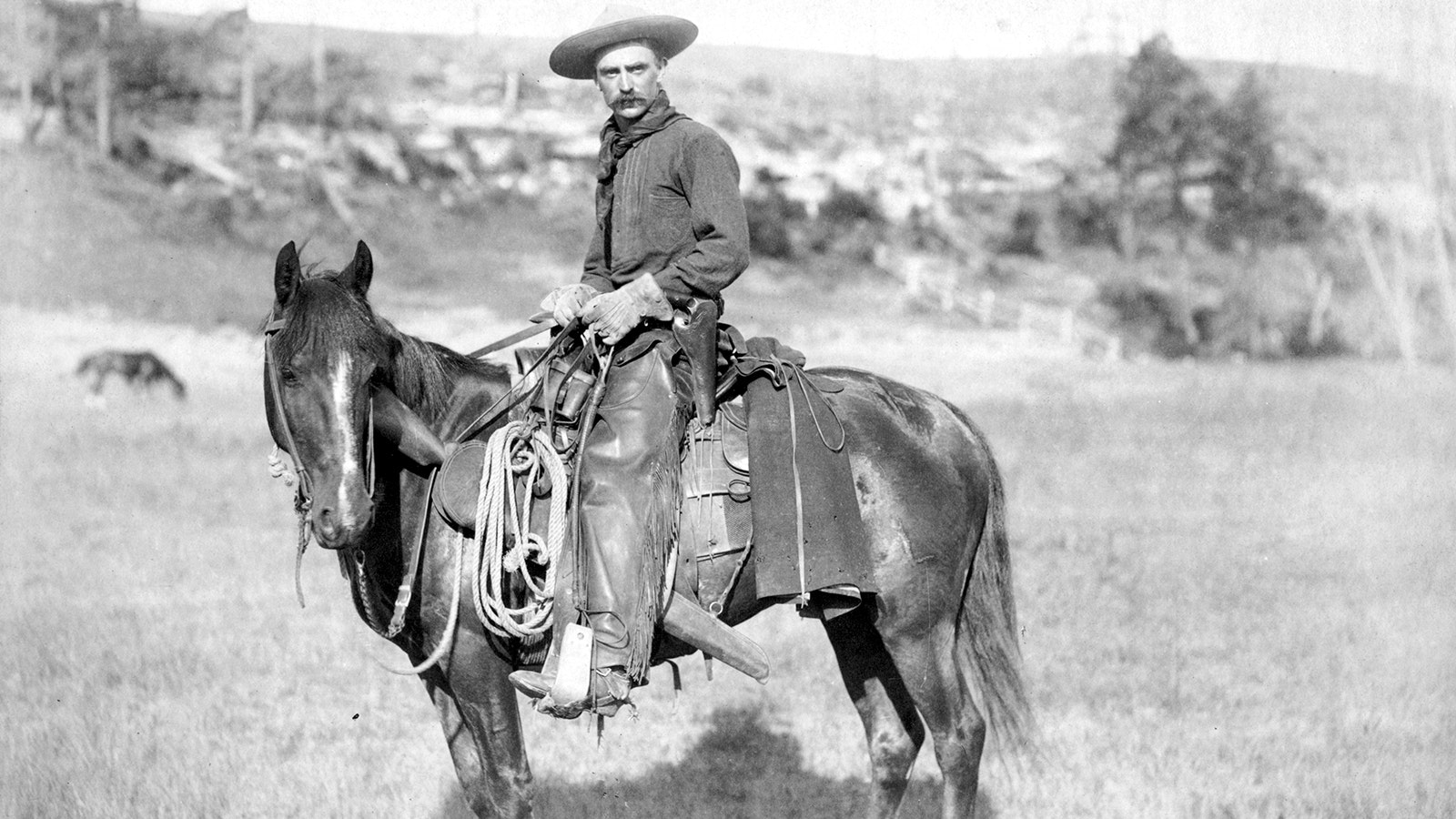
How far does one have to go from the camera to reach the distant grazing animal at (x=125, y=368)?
19.4 m

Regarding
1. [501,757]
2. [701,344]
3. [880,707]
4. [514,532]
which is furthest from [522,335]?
[880,707]

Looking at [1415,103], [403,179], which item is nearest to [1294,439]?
[1415,103]

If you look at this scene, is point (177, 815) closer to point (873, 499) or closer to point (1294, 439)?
point (873, 499)

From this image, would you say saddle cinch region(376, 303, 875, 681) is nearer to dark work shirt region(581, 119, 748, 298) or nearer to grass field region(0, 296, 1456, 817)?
dark work shirt region(581, 119, 748, 298)

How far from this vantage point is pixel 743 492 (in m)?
4.81

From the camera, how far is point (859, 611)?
5.38 m

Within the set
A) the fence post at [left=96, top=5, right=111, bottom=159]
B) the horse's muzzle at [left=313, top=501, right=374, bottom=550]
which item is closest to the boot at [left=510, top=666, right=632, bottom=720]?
the horse's muzzle at [left=313, top=501, right=374, bottom=550]

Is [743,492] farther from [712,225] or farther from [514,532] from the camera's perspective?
[712,225]

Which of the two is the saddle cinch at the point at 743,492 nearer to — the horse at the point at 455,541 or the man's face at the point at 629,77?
the horse at the point at 455,541

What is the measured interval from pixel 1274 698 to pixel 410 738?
5318mm

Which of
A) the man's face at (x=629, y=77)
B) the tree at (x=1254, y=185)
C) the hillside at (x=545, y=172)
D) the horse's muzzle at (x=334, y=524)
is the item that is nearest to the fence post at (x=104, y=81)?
the hillside at (x=545, y=172)

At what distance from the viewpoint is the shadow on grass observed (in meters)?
6.23

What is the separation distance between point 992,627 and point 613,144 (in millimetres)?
2604

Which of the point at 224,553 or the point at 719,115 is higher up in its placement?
the point at 719,115
